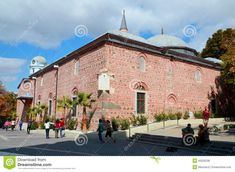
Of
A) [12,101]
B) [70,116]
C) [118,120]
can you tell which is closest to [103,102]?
[118,120]

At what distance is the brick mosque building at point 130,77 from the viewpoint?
18.1 meters

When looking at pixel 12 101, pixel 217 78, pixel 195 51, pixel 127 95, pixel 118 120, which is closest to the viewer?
pixel 118 120

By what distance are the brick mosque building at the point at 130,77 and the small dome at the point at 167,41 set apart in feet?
0.70

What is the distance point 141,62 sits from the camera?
2005 cm

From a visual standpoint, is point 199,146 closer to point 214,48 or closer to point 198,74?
point 198,74

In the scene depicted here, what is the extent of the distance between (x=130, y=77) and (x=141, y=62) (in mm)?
1726

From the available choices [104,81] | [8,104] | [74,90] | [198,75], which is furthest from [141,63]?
[8,104]

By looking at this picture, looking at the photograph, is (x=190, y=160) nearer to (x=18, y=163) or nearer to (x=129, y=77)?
(x=18, y=163)

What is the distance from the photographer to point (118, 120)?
57.1 feet

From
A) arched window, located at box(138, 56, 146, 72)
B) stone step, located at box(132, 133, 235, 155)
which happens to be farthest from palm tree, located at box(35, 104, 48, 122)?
stone step, located at box(132, 133, 235, 155)

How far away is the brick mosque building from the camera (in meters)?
18.1

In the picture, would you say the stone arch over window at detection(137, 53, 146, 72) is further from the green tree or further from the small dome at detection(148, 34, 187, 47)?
the green tree

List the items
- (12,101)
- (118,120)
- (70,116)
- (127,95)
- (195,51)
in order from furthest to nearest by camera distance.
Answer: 1. (12,101)
2. (195,51)
3. (70,116)
4. (127,95)
5. (118,120)

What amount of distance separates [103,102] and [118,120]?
4.92ft
